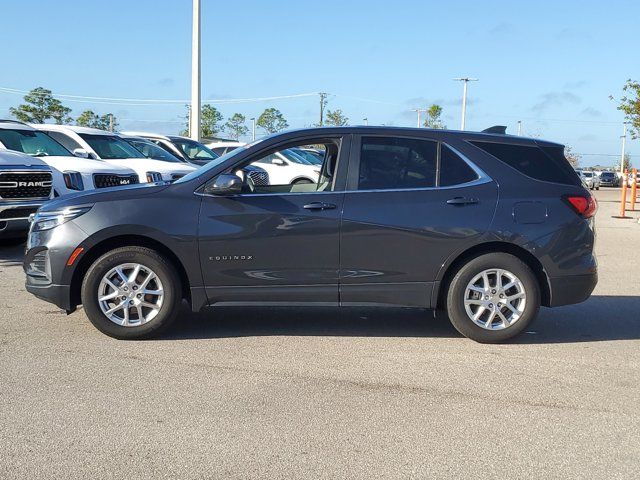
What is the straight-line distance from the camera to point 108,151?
567 inches

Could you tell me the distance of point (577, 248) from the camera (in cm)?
623

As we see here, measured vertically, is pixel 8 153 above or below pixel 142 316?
above

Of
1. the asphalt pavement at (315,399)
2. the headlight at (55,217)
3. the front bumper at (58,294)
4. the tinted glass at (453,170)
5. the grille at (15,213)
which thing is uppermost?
the tinted glass at (453,170)

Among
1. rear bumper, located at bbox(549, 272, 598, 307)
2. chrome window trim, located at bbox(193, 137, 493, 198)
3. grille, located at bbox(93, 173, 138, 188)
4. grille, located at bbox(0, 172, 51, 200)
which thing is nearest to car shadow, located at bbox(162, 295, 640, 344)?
rear bumper, located at bbox(549, 272, 598, 307)

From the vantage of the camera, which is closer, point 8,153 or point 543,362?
point 543,362

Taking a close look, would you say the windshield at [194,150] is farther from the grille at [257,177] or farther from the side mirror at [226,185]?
the side mirror at [226,185]

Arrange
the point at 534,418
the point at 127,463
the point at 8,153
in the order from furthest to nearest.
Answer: the point at 8,153 → the point at 534,418 → the point at 127,463

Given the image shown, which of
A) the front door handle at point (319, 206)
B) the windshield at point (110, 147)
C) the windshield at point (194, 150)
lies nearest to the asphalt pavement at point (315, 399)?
the front door handle at point (319, 206)

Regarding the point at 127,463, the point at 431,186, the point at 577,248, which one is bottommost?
the point at 127,463

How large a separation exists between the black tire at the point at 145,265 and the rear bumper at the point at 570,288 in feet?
10.2

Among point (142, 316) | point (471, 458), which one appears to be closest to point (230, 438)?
point (471, 458)

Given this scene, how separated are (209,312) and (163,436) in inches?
127

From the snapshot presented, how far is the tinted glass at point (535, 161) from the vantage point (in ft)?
20.8

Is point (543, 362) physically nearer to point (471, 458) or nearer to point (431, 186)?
point (431, 186)
